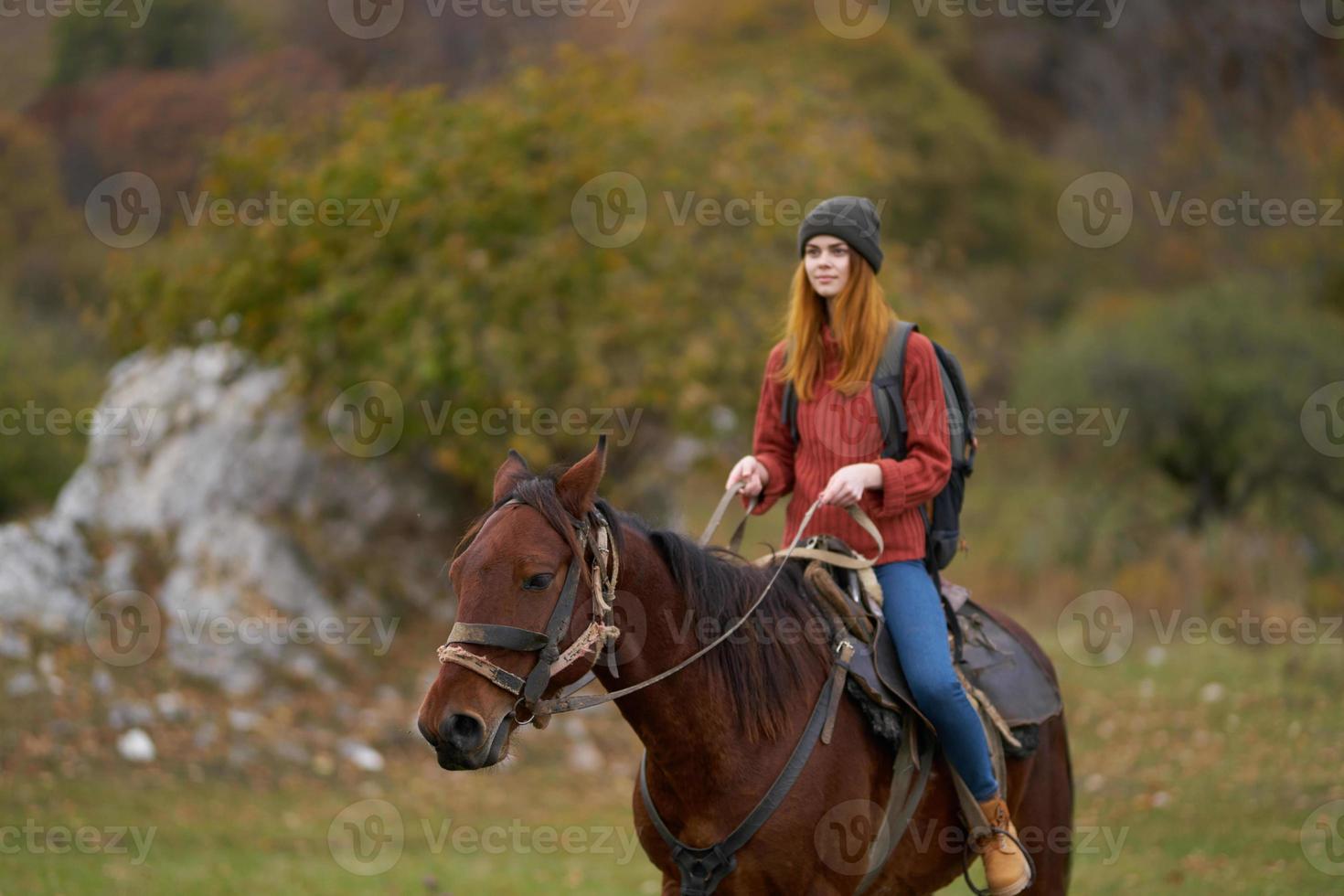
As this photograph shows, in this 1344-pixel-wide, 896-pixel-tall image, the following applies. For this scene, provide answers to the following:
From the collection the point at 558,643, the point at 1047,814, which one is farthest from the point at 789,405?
the point at 1047,814

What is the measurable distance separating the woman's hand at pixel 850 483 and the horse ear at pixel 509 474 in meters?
1.12

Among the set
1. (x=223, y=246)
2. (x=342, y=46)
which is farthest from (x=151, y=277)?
(x=342, y=46)

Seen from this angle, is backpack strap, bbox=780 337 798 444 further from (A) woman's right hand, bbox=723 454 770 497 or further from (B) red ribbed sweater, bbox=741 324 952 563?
(A) woman's right hand, bbox=723 454 770 497

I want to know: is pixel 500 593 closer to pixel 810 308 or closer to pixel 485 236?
pixel 810 308

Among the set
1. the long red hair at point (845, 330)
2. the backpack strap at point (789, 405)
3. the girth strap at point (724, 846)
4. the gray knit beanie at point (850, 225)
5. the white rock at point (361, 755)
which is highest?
the gray knit beanie at point (850, 225)

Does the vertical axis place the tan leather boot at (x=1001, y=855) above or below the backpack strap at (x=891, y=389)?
below

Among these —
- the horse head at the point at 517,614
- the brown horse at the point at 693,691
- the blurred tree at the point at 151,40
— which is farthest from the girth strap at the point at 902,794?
the blurred tree at the point at 151,40

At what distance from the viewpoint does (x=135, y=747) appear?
1060 centimetres

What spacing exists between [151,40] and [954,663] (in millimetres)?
30219

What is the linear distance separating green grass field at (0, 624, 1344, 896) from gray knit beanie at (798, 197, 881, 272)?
15.6 ft

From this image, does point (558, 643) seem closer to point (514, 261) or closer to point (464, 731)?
point (464, 731)

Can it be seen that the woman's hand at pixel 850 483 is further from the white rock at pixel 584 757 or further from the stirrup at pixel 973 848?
the white rock at pixel 584 757

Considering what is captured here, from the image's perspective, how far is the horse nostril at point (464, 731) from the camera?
3.43m

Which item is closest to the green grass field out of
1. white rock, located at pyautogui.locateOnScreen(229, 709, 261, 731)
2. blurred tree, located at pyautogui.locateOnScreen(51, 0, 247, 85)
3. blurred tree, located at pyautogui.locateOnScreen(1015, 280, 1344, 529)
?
white rock, located at pyautogui.locateOnScreen(229, 709, 261, 731)
